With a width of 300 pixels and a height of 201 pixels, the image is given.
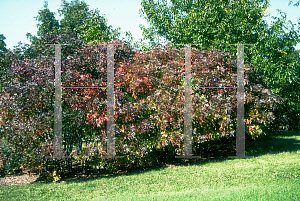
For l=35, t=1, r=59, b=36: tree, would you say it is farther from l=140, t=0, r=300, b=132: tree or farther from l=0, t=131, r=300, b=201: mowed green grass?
l=0, t=131, r=300, b=201: mowed green grass

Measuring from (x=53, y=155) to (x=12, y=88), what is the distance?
6.22ft

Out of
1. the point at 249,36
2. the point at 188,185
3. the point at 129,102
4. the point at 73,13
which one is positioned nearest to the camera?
the point at 188,185

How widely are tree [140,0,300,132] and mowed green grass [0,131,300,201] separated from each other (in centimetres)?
385

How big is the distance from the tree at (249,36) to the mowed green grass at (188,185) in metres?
3.85

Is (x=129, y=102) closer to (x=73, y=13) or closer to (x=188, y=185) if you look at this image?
(x=188, y=185)

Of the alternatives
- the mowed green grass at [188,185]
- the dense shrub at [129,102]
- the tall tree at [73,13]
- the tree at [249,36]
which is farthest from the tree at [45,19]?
the mowed green grass at [188,185]

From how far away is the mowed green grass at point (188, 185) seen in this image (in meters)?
5.40

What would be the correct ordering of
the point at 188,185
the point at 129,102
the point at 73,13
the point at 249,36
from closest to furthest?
1. the point at 188,185
2. the point at 129,102
3. the point at 249,36
4. the point at 73,13

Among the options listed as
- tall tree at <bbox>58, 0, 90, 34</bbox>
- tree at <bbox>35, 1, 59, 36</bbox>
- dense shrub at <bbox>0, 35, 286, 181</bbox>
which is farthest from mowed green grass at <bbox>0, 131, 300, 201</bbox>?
tree at <bbox>35, 1, 59, 36</bbox>

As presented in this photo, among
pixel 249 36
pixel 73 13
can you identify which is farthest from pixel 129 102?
pixel 73 13

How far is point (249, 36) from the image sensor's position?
1157 cm

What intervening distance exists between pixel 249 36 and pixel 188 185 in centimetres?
761

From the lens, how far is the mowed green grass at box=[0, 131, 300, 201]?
540 cm

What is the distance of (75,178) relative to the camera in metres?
7.48
